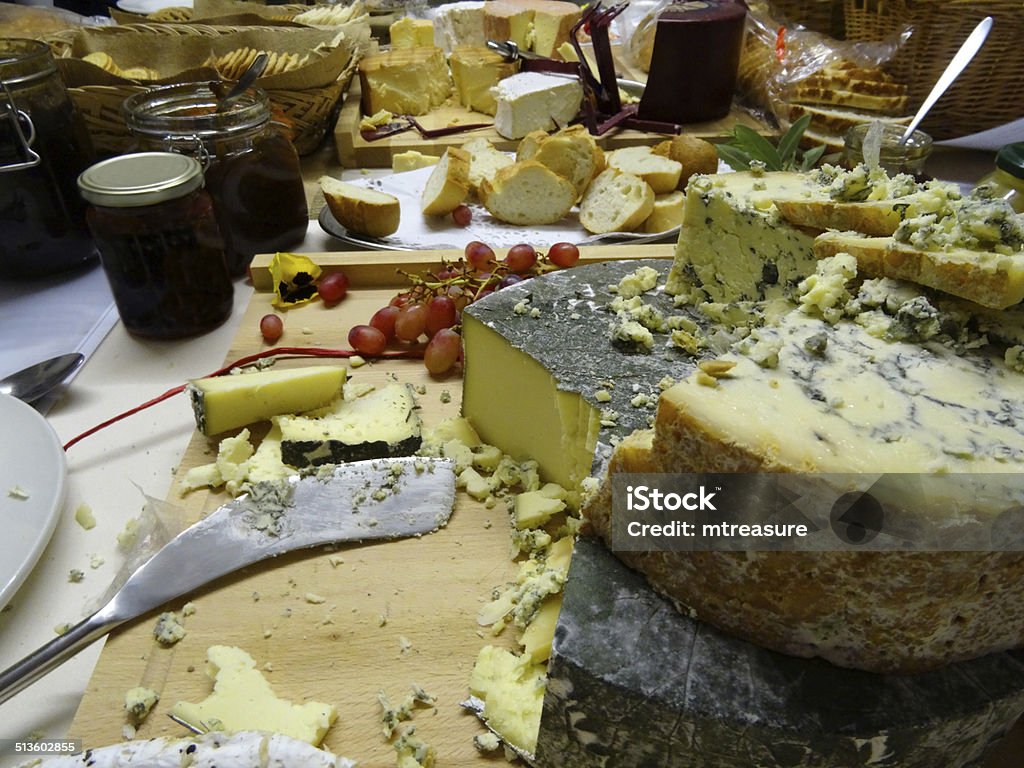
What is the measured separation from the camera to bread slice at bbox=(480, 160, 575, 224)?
6.54 ft

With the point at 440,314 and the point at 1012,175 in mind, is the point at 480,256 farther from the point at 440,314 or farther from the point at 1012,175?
the point at 1012,175

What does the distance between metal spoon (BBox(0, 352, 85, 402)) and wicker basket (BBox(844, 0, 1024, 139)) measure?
8.50ft

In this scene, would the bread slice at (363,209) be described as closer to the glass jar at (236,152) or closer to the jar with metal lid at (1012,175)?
the glass jar at (236,152)

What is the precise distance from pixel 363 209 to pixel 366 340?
0.55 m

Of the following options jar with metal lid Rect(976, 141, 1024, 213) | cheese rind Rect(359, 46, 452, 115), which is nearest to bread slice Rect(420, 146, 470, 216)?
cheese rind Rect(359, 46, 452, 115)

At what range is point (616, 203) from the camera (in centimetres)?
198

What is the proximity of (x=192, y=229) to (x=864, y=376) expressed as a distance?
1327 mm

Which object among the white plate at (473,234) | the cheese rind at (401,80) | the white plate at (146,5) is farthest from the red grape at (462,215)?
the white plate at (146,5)

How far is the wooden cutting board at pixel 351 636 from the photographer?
3.06 feet

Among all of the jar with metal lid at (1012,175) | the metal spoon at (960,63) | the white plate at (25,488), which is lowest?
the white plate at (25,488)

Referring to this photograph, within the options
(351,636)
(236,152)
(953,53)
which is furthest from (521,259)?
(953,53)

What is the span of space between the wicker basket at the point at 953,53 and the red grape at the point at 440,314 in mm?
1847

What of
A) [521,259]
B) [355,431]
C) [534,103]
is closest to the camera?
[355,431]

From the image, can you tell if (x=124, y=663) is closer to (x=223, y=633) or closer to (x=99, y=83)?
(x=223, y=633)
